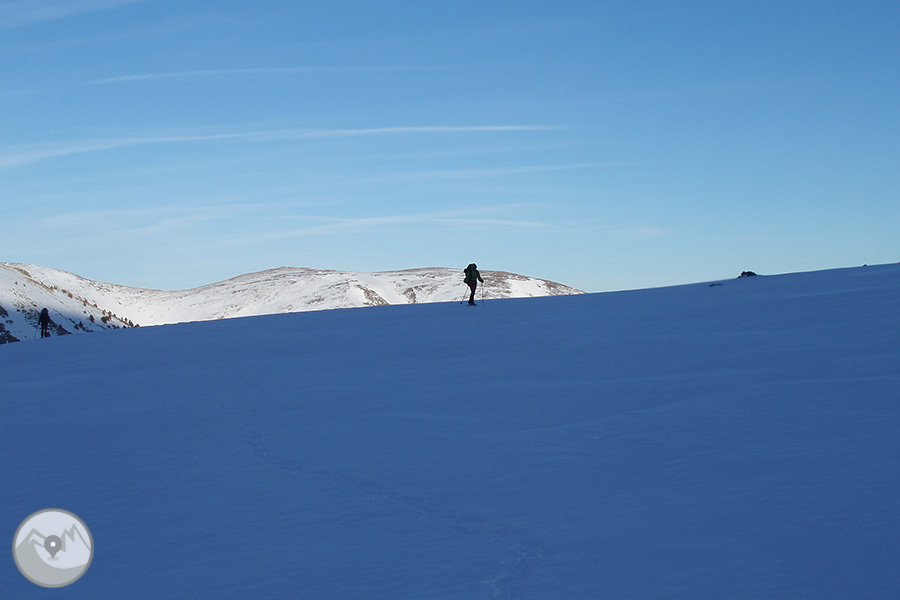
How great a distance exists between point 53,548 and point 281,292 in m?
149

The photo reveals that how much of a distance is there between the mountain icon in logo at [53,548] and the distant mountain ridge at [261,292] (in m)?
94.6

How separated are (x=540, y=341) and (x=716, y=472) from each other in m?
9.12

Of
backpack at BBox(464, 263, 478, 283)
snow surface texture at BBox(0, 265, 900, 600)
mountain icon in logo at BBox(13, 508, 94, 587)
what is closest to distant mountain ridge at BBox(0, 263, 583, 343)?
backpack at BBox(464, 263, 478, 283)

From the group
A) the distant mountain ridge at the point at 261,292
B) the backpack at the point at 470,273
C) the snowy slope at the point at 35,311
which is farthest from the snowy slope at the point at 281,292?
the backpack at the point at 470,273

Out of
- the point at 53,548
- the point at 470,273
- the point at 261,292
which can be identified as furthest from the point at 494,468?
the point at 261,292

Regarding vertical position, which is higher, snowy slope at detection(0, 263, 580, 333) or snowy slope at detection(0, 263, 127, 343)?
snowy slope at detection(0, 263, 580, 333)

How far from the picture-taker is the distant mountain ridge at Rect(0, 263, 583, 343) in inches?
4672

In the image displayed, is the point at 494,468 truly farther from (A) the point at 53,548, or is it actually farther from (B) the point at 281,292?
(B) the point at 281,292

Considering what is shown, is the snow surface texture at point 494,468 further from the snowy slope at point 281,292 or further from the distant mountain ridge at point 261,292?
the snowy slope at point 281,292

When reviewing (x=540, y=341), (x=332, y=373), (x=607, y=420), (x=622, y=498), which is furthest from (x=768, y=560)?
(x=540, y=341)

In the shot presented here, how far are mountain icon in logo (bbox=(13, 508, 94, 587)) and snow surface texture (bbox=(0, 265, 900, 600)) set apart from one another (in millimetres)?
111

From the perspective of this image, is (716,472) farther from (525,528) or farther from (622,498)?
(525,528)

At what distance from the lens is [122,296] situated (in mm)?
156250

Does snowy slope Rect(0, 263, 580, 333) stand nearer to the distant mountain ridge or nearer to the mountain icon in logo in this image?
the distant mountain ridge
